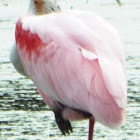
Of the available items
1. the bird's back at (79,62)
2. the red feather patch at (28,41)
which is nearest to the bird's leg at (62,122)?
the bird's back at (79,62)

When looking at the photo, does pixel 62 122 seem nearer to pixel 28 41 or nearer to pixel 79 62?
pixel 28 41

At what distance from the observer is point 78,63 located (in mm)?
7758

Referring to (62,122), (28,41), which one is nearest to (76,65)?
(62,122)

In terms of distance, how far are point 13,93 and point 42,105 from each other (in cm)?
69

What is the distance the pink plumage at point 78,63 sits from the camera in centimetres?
746

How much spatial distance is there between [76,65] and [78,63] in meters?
0.03

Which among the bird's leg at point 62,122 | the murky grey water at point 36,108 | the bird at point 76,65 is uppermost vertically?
the bird at point 76,65

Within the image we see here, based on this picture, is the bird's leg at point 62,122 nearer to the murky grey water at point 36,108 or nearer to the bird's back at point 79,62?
the bird's back at point 79,62

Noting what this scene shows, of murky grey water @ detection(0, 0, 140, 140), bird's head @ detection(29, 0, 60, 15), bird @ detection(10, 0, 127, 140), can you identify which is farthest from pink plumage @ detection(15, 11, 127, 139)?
murky grey water @ detection(0, 0, 140, 140)

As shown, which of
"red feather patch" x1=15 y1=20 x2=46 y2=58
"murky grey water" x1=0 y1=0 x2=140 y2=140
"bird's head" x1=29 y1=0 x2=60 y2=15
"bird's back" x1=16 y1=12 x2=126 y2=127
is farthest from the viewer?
"murky grey water" x1=0 y1=0 x2=140 y2=140

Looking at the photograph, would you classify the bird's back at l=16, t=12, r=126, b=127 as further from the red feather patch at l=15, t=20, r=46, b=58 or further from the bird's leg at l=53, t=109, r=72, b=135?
the bird's leg at l=53, t=109, r=72, b=135

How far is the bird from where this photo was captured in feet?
24.5

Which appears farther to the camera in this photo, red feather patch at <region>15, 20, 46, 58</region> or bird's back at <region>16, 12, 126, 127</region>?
red feather patch at <region>15, 20, 46, 58</region>

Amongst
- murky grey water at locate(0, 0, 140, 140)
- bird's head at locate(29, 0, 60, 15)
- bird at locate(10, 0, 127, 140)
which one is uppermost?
bird at locate(10, 0, 127, 140)
